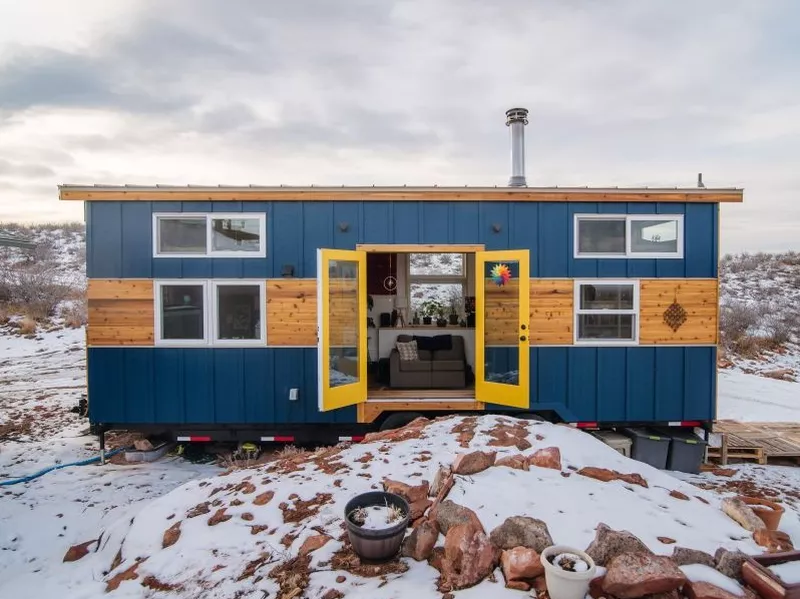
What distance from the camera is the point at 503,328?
477 centimetres

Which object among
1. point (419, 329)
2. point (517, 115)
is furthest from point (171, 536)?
point (517, 115)

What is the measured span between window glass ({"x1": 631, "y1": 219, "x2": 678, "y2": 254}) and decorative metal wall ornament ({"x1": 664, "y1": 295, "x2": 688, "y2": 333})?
0.57m

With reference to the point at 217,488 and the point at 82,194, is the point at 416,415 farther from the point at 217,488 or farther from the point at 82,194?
the point at 82,194

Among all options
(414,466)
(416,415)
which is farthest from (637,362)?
(414,466)

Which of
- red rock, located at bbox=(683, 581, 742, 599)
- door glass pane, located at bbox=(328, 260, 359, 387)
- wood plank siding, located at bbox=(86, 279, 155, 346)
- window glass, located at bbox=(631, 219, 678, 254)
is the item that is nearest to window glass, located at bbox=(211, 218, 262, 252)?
wood plank siding, located at bbox=(86, 279, 155, 346)

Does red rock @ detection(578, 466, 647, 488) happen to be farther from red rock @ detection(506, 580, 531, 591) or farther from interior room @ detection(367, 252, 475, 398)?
interior room @ detection(367, 252, 475, 398)

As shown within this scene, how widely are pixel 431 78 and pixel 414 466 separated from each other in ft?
22.5

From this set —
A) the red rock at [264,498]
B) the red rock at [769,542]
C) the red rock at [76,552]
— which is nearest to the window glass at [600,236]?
the red rock at [769,542]

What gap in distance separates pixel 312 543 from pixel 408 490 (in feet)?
2.11

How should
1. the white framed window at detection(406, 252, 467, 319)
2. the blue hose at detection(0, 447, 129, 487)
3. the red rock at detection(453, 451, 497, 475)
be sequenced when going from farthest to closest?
the white framed window at detection(406, 252, 467, 319), the blue hose at detection(0, 447, 129, 487), the red rock at detection(453, 451, 497, 475)

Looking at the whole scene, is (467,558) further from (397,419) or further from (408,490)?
(397,419)

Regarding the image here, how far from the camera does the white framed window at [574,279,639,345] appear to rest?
479 centimetres

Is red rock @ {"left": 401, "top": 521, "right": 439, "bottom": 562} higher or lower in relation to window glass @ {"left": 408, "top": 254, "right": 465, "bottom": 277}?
lower

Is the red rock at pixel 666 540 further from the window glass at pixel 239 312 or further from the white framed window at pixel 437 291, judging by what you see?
the white framed window at pixel 437 291
